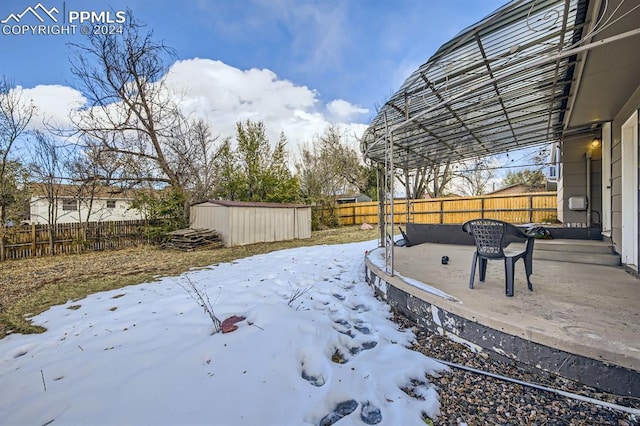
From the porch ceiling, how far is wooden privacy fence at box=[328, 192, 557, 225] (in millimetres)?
3784

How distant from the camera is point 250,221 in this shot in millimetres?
9562

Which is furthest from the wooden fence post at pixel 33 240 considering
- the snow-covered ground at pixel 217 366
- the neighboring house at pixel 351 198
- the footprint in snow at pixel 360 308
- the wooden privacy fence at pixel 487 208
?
the neighboring house at pixel 351 198

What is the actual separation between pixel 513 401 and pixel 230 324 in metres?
2.22

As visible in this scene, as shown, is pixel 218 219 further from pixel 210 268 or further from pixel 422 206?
pixel 422 206

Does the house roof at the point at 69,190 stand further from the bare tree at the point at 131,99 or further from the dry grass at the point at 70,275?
the dry grass at the point at 70,275

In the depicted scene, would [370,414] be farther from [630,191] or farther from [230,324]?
[630,191]

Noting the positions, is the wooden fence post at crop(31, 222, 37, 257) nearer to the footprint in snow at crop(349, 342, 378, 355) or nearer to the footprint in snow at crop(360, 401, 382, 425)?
the footprint in snow at crop(349, 342, 378, 355)

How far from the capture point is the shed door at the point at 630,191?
297cm

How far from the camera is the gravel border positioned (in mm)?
1440

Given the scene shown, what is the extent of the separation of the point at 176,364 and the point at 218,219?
7.81 meters

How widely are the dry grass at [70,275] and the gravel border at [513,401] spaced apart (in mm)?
3742

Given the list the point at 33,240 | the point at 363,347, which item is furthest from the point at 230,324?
the point at 33,240

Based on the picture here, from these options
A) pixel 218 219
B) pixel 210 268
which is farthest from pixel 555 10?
pixel 218 219

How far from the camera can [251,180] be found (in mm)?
13336
